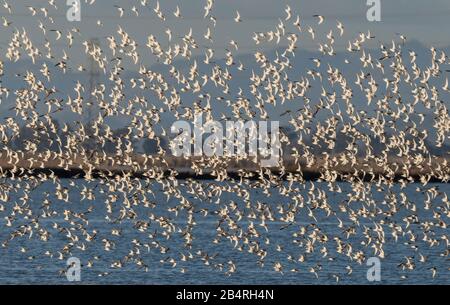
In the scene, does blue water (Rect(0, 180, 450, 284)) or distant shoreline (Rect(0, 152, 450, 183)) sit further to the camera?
blue water (Rect(0, 180, 450, 284))

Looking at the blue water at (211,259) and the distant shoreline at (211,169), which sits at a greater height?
the distant shoreline at (211,169)

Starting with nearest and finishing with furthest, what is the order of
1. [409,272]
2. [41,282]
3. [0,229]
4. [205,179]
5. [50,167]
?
[41,282], [409,272], [0,229], [50,167], [205,179]

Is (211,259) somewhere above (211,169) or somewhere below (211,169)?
below

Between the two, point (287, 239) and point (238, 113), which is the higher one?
point (238, 113)

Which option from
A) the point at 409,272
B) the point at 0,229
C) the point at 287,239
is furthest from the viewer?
the point at 0,229

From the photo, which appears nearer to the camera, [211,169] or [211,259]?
[211,259]

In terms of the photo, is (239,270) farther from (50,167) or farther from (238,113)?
(50,167)

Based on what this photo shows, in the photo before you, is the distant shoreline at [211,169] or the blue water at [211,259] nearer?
the distant shoreline at [211,169]

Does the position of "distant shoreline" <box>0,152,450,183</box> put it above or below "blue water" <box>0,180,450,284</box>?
above

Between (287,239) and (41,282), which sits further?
(287,239)
